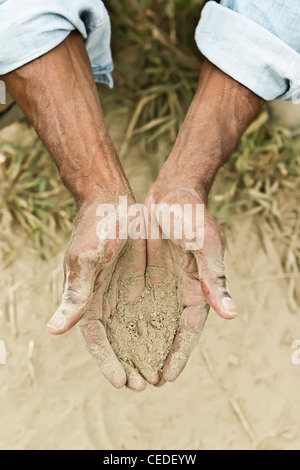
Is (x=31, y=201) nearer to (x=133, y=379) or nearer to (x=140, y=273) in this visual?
(x=140, y=273)

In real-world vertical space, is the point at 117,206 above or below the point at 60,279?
above

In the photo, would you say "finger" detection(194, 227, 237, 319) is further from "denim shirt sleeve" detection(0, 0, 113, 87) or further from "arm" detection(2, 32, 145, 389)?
"denim shirt sleeve" detection(0, 0, 113, 87)

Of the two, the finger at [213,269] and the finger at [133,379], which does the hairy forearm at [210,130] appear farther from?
the finger at [133,379]

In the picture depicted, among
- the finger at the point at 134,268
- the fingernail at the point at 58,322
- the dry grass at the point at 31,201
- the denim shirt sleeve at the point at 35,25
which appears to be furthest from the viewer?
the dry grass at the point at 31,201

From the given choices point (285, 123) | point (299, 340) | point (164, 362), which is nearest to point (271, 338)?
point (299, 340)

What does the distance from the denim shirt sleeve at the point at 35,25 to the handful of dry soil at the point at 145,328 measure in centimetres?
49

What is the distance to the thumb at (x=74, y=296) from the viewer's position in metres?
0.86

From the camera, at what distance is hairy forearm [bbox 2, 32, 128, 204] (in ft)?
3.38

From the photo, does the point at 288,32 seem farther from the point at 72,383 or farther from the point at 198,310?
the point at 72,383

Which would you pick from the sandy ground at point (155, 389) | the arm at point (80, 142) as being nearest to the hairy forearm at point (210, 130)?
the arm at point (80, 142)

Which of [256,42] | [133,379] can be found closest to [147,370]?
[133,379]

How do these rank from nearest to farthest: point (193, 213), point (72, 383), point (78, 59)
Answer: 1. point (193, 213)
2. point (78, 59)
3. point (72, 383)

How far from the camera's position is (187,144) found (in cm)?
108

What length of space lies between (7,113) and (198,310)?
0.87 meters
